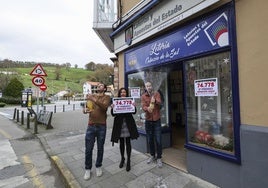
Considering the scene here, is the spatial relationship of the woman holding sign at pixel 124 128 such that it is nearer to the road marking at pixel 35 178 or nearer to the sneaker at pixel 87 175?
the sneaker at pixel 87 175

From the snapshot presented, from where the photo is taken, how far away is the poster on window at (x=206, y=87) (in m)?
3.71

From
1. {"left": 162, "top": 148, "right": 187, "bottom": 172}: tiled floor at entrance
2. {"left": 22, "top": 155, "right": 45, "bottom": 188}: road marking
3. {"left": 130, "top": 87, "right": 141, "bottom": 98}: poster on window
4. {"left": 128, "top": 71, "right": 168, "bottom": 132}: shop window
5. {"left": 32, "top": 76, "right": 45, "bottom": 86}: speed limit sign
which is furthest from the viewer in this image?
{"left": 32, "top": 76, "right": 45, "bottom": 86}: speed limit sign

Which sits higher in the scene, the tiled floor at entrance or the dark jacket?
the dark jacket

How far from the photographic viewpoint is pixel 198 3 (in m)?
3.86

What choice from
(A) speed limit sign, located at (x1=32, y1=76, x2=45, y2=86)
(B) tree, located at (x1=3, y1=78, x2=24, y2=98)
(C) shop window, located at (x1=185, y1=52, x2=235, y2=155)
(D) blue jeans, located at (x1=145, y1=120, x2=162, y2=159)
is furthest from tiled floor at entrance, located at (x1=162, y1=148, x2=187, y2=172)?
(B) tree, located at (x1=3, y1=78, x2=24, y2=98)

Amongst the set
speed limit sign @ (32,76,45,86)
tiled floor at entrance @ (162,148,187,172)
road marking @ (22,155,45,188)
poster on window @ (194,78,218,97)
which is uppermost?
speed limit sign @ (32,76,45,86)

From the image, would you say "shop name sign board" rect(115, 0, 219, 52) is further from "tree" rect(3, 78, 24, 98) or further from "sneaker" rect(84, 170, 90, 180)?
"tree" rect(3, 78, 24, 98)

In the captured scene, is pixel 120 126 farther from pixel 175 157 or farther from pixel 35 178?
pixel 35 178

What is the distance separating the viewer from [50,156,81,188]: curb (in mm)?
3946

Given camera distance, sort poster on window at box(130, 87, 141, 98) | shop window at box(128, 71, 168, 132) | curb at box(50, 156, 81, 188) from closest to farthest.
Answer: curb at box(50, 156, 81, 188)
shop window at box(128, 71, 168, 132)
poster on window at box(130, 87, 141, 98)

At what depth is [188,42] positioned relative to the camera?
13.6ft

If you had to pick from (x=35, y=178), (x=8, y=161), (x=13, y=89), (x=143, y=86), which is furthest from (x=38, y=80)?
(x=13, y=89)

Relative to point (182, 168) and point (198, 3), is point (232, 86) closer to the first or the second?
point (198, 3)

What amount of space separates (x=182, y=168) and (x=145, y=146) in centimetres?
142
